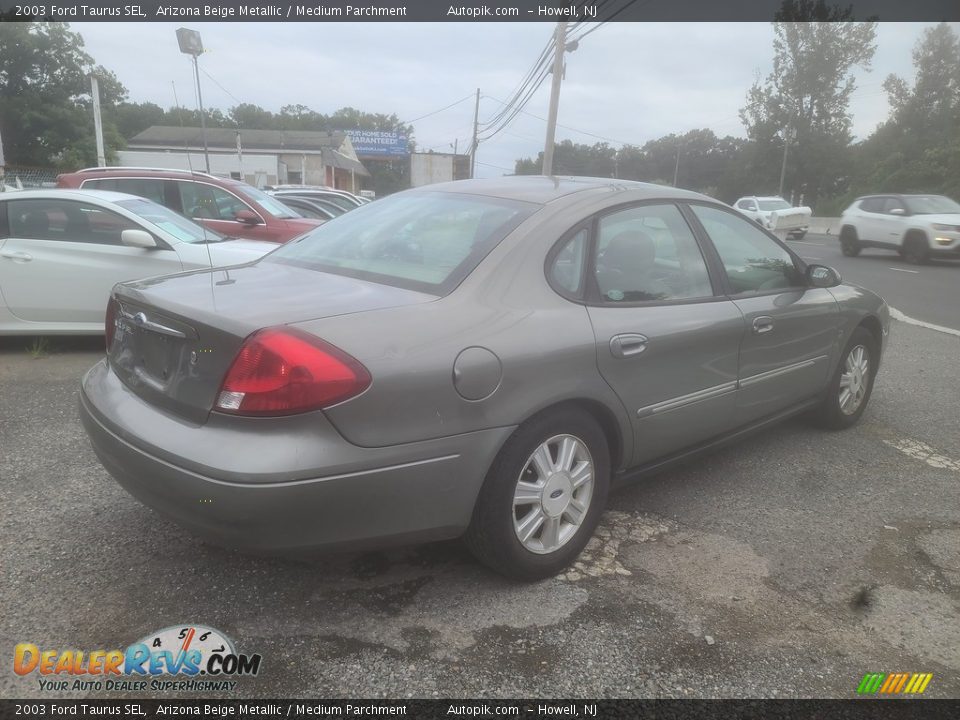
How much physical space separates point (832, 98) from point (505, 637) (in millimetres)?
63131

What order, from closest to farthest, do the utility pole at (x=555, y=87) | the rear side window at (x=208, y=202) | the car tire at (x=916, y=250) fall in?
1. the rear side window at (x=208, y=202)
2. the car tire at (x=916, y=250)
3. the utility pole at (x=555, y=87)

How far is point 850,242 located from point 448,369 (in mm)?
18375

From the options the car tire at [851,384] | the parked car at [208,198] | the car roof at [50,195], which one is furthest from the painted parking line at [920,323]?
the car roof at [50,195]

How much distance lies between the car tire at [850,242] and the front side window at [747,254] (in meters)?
15.8

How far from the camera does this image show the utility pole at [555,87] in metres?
21.5

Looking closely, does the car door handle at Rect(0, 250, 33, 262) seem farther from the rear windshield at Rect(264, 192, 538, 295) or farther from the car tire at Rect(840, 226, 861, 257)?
the car tire at Rect(840, 226, 861, 257)

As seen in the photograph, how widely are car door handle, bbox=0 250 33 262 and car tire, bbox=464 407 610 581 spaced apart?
5.02 meters

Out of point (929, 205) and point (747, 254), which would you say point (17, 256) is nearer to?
point (747, 254)

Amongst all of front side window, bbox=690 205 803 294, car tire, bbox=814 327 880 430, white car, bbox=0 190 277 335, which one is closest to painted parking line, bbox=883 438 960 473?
car tire, bbox=814 327 880 430

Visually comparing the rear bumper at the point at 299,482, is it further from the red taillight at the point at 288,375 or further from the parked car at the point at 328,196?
the parked car at the point at 328,196

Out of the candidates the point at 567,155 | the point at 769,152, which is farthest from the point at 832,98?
the point at 567,155

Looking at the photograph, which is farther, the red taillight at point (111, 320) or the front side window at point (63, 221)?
the front side window at point (63, 221)

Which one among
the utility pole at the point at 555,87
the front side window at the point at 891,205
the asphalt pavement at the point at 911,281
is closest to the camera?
the asphalt pavement at the point at 911,281

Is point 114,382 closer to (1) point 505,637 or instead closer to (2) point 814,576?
(1) point 505,637
